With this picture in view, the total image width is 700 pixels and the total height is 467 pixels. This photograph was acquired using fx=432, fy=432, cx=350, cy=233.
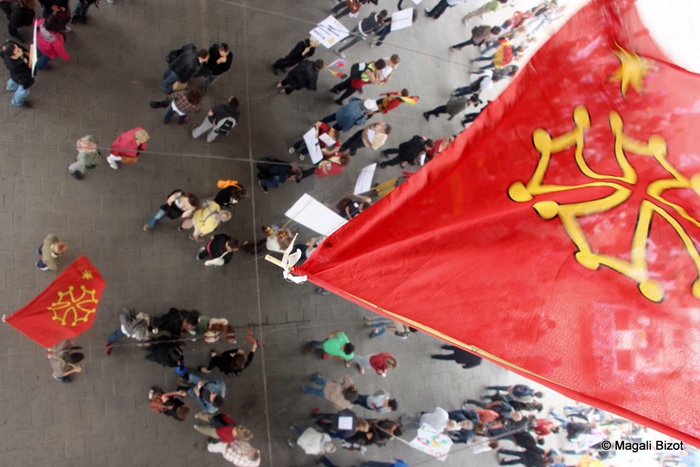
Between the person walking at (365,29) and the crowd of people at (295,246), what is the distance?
29 millimetres

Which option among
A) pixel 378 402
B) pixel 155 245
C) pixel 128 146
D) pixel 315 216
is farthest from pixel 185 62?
pixel 378 402

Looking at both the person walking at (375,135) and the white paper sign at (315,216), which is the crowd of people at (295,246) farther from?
the white paper sign at (315,216)

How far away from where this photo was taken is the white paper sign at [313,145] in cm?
771

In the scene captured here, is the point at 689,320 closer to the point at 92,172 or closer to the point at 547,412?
the point at 92,172

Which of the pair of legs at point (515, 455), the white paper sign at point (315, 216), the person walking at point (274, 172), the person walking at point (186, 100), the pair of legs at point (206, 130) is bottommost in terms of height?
the pair of legs at point (515, 455)

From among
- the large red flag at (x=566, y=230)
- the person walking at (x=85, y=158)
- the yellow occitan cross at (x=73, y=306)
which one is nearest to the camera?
the large red flag at (x=566, y=230)

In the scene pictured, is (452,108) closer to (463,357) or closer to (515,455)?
(463,357)

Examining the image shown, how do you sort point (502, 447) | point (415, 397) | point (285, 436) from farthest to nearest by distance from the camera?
point (502, 447), point (415, 397), point (285, 436)

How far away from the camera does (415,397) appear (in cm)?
950

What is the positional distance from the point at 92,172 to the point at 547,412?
38.3ft

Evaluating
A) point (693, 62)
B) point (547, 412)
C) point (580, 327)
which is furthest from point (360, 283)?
point (693, 62)

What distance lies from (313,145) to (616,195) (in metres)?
5.19

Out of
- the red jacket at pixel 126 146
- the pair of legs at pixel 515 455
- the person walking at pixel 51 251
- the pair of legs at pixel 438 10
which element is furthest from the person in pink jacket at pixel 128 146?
the pair of legs at pixel 515 455

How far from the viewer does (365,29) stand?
955cm
